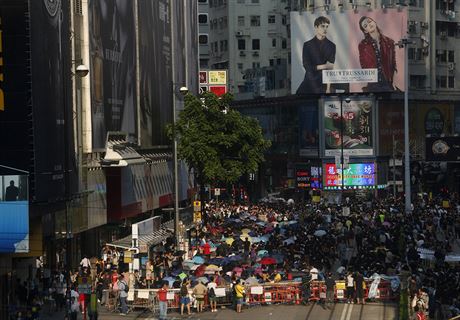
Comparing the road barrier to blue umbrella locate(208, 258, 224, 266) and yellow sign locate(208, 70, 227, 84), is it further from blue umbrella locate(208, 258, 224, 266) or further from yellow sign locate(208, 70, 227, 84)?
yellow sign locate(208, 70, 227, 84)

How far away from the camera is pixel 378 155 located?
104812 millimetres

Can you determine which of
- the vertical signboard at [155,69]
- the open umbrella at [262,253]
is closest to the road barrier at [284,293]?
the open umbrella at [262,253]

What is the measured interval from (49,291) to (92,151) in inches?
630

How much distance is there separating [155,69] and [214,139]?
33.2 feet

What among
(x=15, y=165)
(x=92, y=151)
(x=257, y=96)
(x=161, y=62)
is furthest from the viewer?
(x=257, y=96)

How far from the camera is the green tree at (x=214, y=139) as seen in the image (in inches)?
2569

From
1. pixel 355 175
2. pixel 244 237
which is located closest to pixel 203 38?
pixel 355 175

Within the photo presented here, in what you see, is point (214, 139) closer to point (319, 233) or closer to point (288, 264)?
point (319, 233)

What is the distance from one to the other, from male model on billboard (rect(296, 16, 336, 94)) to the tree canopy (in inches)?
1470

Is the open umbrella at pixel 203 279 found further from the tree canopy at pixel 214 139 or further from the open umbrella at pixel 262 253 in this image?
the tree canopy at pixel 214 139

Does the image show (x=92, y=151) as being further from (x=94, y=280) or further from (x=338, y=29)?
(x=338, y=29)

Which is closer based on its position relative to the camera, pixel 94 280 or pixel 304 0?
pixel 94 280

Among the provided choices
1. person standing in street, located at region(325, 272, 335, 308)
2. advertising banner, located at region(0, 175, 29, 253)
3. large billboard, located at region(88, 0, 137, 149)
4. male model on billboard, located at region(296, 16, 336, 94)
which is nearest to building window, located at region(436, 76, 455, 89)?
male model on billboard, located at region(296, 16, 336, 94)

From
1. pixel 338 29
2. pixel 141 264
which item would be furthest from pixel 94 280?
pixel 338 29
